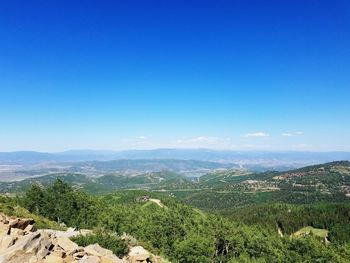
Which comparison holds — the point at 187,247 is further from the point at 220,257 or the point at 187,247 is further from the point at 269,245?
the point at 269,245

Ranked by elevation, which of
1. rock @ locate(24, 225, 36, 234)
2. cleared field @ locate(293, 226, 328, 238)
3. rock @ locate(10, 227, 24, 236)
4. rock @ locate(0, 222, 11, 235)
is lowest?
cleared field @ locate(293, 226, 328, 238)

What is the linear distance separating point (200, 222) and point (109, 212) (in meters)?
38.2

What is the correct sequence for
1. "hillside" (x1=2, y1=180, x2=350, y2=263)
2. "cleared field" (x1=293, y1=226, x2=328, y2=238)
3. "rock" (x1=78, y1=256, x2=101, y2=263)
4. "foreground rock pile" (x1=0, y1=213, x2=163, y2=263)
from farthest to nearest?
"cleared field" (x1=293, y1=226, x2=328, y2=238), "hillside" (x1=2, y1=180, x2=350, y2=263), "rock" (x1=78, y1=256, x2=101, y2=263), "foreground rock pile" (x1=0, y1=213, x2=163, y2=263)

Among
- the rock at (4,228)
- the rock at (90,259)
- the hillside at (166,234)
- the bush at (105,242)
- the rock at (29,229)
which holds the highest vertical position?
the rock at (4,228)

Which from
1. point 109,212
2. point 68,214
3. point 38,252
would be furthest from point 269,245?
point 38,252

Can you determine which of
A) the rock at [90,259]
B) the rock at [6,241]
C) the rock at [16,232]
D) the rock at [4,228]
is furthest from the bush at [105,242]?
the rock at [6,241]

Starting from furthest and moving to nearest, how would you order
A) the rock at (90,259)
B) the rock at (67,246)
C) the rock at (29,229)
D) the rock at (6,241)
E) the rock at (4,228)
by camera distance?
the rock at (29,229) < the rock at (4,228) < the rock at (67,246) < the rock at (6,241) < the rock at (90,259)

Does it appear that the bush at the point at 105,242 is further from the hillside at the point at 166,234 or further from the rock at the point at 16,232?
the hillside at the point at 166,234

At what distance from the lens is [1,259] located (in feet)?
88.9

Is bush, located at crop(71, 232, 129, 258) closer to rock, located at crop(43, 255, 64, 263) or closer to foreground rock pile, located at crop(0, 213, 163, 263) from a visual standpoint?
foreground rock pile, located at crop(0, 213, 163, 263)

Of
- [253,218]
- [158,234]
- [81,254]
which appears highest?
[81,254]

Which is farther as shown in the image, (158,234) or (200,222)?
(200,222)

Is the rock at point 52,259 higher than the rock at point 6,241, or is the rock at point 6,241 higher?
the rock at point 6,241

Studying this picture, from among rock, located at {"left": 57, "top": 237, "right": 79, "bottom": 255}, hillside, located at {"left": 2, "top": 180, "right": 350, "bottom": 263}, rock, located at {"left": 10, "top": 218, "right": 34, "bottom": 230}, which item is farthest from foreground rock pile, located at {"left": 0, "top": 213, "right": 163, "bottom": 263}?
hillside, located at {"left": 2, "top": 180, "right": 350, "bottom": 263}
